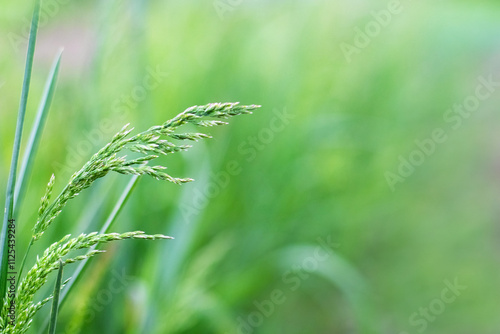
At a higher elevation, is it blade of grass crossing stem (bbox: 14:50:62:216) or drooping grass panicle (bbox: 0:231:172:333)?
blade of grass crossing stem (bbox: 14:50:62:216)

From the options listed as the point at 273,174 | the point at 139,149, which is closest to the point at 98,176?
the point at 139,149

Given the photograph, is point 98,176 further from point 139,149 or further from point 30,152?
point 30,152

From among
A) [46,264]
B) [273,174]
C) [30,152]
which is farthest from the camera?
[273,174]

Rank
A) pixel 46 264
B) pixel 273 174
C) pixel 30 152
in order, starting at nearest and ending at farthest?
pixel 46 264 → pixel 30 152 → pixel 273 174

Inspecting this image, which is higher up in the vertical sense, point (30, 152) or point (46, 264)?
point (30, 152)

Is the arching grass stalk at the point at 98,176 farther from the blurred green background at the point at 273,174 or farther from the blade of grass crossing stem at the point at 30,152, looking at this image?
the blurred green background at the point at 273,174

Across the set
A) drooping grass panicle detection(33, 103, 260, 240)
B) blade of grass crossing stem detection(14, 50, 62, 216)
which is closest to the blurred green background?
blade of grass crossing stem detection(14, 50, 62, 216)

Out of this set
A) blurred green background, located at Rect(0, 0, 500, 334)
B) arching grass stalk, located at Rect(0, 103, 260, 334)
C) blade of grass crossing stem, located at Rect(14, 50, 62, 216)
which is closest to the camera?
arching grass stalk, located at Rect(0, 103, 260, 334)

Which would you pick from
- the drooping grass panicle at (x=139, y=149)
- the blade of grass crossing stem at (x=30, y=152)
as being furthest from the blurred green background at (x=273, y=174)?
the drooping grass panicle at (x=139, y=149)

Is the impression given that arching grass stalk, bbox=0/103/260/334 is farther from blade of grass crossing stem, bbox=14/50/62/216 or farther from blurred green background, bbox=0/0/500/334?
blurred green background, bbox=0/0/500/334
